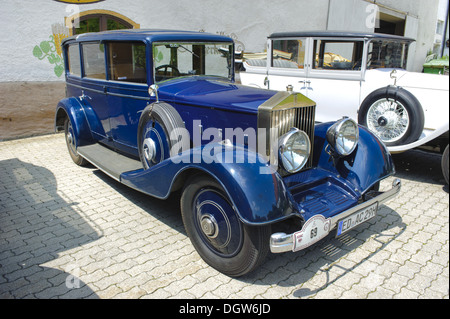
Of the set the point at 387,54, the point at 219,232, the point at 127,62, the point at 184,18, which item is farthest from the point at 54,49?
the point at 387,54

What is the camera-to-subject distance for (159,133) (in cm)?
324

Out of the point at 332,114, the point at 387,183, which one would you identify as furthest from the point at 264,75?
the point at 387,183

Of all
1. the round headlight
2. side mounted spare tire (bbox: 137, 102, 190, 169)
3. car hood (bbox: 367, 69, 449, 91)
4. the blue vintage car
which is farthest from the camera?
car hood (bbox: 367, 69, 449, 91)

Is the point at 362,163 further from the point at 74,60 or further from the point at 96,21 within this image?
the point at 96,21

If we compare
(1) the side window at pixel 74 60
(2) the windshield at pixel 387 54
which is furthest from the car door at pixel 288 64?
(1) the side window at pixel 74 60

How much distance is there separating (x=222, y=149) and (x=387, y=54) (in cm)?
413

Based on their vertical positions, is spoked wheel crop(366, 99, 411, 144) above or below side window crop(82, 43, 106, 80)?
below

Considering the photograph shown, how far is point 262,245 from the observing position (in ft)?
7.45

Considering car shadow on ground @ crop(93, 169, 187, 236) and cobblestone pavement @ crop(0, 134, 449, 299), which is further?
car shadow on ground @ crop(93, 169, 187, 236)

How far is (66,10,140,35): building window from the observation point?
630cm

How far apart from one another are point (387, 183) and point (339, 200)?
1.78 metres

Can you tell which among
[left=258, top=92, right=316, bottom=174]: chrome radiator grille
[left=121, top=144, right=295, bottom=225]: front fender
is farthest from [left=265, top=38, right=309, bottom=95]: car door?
[left=121, top=144, right=295, bottom=225]: front fender

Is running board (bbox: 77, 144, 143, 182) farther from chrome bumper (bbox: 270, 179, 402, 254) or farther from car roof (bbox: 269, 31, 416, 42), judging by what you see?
car roof (bbox: 269, 31, 416, 42)

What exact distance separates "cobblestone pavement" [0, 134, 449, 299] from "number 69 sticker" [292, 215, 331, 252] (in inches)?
15.9
